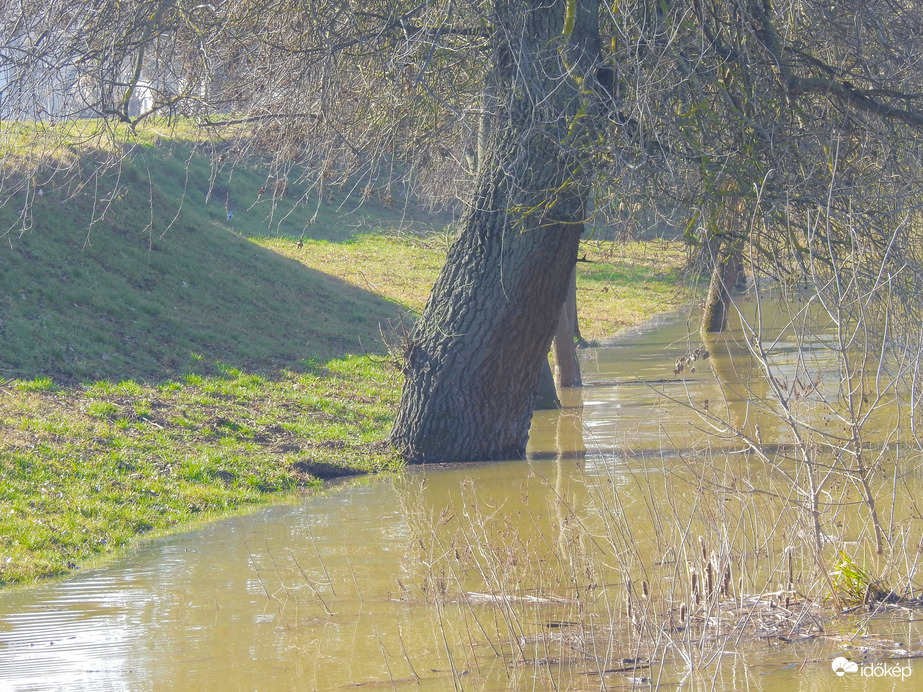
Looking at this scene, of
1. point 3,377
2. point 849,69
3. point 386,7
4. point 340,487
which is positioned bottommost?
point 340,487

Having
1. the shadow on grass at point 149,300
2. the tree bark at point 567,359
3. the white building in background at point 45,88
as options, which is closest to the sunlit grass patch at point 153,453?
the shadow on grass at point 149,300

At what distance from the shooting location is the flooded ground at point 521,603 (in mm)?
4633

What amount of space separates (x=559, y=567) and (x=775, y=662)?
5.06 ft

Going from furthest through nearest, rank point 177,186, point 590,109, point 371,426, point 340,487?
point 177,186 → point 371,426 → point 340,487 → point 590,109

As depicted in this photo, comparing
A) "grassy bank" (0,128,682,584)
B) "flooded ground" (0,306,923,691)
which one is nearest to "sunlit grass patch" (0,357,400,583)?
"grassy bank" (0,128,682,584)

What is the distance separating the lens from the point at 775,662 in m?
4.63

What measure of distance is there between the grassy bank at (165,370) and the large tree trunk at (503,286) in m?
0.57

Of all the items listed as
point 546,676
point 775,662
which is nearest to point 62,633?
point 546,676

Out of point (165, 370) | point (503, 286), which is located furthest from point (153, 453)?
point (503, 286)

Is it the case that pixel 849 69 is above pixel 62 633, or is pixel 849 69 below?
above

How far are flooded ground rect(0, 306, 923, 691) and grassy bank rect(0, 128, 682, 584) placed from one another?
0.95 meters

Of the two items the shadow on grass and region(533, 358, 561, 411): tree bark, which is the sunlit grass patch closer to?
the shadow on grass

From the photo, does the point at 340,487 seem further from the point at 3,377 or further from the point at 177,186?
the point at 177,186

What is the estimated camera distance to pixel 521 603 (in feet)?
17.6
